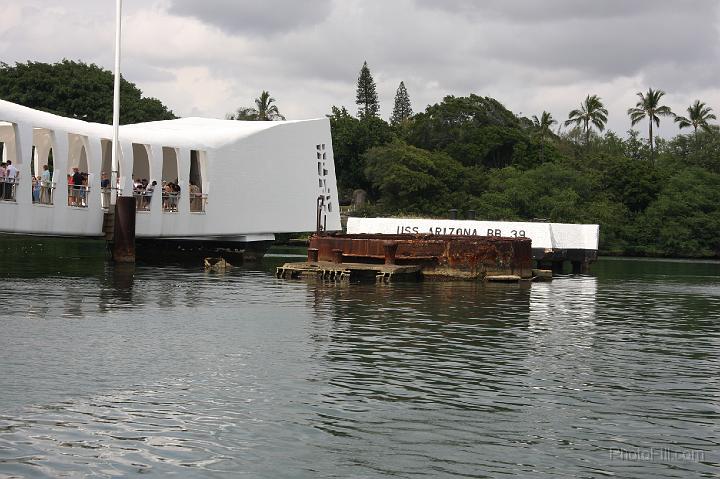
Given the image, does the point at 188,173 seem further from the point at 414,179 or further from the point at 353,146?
the point at 353,146

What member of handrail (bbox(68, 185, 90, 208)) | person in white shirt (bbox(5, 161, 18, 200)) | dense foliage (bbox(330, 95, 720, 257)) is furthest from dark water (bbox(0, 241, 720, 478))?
dense foliage (bbox(330, 95, 720, 257))

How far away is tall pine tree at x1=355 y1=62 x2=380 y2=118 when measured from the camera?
116875mm

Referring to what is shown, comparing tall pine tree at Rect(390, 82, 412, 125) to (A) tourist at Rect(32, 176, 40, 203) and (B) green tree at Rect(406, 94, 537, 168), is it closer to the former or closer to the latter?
(B) green tree at Rect(406, 94, 537, 168)

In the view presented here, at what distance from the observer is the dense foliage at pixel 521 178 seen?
73125mm

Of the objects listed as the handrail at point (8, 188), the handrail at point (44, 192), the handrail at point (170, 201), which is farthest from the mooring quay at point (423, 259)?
the handrail at point (8, 188)

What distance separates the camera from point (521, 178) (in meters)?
76.2

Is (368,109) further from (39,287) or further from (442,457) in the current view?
(442,457)

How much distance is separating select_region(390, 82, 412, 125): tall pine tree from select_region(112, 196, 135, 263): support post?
283 feet

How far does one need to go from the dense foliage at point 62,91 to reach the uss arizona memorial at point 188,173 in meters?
35.4

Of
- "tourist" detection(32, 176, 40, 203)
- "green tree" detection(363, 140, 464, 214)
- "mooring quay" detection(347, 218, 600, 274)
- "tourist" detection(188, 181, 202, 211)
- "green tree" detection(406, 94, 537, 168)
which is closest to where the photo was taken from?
"tourist" detection(32, 176, 40, 203)

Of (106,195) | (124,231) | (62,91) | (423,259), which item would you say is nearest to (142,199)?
(106,195)

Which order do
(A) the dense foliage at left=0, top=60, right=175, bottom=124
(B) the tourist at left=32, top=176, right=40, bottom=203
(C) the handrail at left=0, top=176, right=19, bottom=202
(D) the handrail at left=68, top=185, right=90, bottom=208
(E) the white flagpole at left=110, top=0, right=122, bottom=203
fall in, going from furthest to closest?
(A) the dense foliage at left=0, top=60, right=175, bottom=124 < (E) the white flagpole at left=110, top=0, right=122, bottom=203 < (D) the handrail at left=68, top=185, right=90, bottom=208 < (B) the tourist at left=32, top=176, right=40, bottom=203 < (C) the handrail at left=0, top=176, right=19, bottom=202

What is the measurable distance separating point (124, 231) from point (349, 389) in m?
23.8

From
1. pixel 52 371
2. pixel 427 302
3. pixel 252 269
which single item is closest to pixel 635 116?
pixel 252 269
